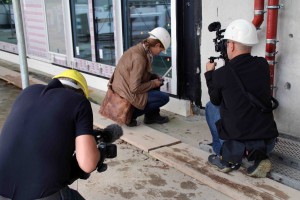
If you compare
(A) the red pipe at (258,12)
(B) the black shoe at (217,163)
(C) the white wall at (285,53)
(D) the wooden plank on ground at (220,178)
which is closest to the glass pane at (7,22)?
(C) the white wall at (285,53)

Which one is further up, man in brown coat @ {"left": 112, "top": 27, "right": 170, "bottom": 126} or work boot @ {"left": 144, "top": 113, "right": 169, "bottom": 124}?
man in brown coat @ {"left": 112, "top": 27, "right": 170, "bottom": 126}

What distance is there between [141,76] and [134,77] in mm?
72

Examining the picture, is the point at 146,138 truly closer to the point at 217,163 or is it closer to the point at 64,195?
the point at 217,163

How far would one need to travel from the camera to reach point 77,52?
646 centimetres

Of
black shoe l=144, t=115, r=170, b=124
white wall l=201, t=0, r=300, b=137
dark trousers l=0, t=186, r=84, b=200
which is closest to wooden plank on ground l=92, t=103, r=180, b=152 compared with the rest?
black shoe l=144, t=115, r=170, b=124

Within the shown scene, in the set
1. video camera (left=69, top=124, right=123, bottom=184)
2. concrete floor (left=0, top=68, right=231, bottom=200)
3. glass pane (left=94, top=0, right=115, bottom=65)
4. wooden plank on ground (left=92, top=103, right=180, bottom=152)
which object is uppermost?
glass pane (left=94, top=0, right=115, bottom=65)

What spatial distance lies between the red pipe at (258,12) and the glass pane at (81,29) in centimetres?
330

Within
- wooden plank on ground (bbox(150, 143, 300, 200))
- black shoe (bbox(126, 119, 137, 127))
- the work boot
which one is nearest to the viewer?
wooden plank on ground (bbox(150, 143, 300, 200))

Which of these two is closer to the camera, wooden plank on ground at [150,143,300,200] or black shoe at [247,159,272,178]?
wooden plank on ground at [150,143,300,200]

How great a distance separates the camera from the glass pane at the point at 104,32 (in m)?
5.54

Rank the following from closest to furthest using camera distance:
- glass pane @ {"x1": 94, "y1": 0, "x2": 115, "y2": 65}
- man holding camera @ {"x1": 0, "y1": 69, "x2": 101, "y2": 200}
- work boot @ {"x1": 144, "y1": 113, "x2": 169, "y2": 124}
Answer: man holding camera @ {"x1": 0, "y1": 69, "x2": 101, "y2": 200}
work boot @ {"x1": 144, "y1": 113, "x2": 169, "y2": 124}
glass pane @ {"x1": 94, "y1": 0, "x2": 115, "y2": 65}

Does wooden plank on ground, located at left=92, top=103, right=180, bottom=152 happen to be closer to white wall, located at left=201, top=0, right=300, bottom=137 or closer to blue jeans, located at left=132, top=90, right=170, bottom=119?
blue jeans, located at left=132, top=90, right=170, bottom=119

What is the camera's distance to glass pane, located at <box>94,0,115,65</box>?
218 inches

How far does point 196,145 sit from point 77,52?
11.5 feet
